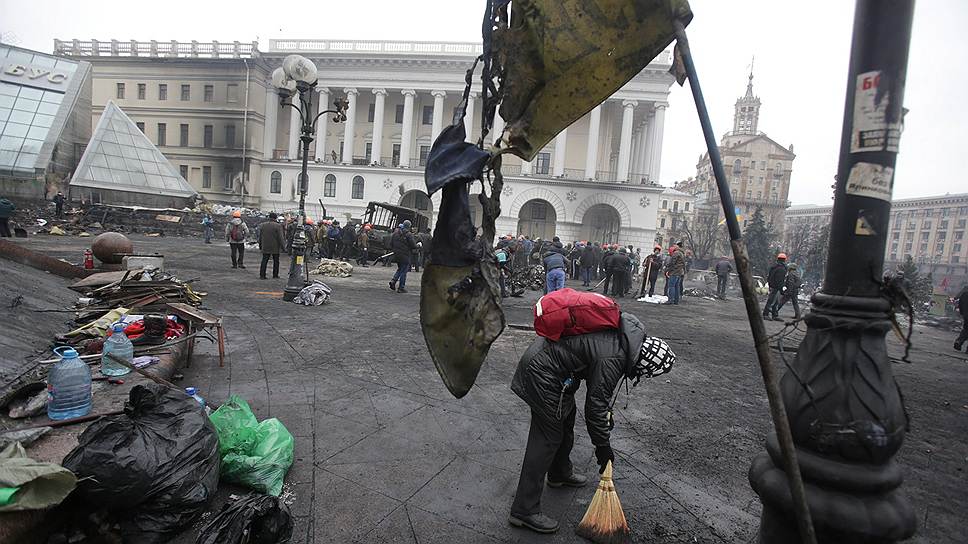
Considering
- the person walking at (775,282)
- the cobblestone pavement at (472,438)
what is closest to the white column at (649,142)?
the person walking at (775,282)

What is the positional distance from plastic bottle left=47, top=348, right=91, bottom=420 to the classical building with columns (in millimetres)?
31482

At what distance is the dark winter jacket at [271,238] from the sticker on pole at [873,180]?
12633 millimetres

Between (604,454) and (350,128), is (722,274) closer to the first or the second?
(604,454)

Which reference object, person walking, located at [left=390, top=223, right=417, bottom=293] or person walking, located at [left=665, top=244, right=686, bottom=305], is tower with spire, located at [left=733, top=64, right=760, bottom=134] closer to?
person walking, located at [left=665, top=244, right=686, bottom=305]

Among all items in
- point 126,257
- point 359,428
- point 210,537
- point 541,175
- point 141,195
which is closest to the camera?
point 210,537

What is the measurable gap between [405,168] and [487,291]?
3850 centimetres

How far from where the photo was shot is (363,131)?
42781 millimetres

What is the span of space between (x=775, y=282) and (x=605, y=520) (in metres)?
12.1

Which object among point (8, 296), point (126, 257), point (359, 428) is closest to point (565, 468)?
point (359, 428)

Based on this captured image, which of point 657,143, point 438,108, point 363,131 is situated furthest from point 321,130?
point 657,143

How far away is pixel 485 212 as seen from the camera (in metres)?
1.72

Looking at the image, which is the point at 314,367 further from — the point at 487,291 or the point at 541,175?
the point at 541,175

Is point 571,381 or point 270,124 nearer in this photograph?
point 571,381

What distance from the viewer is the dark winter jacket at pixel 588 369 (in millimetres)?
2811
